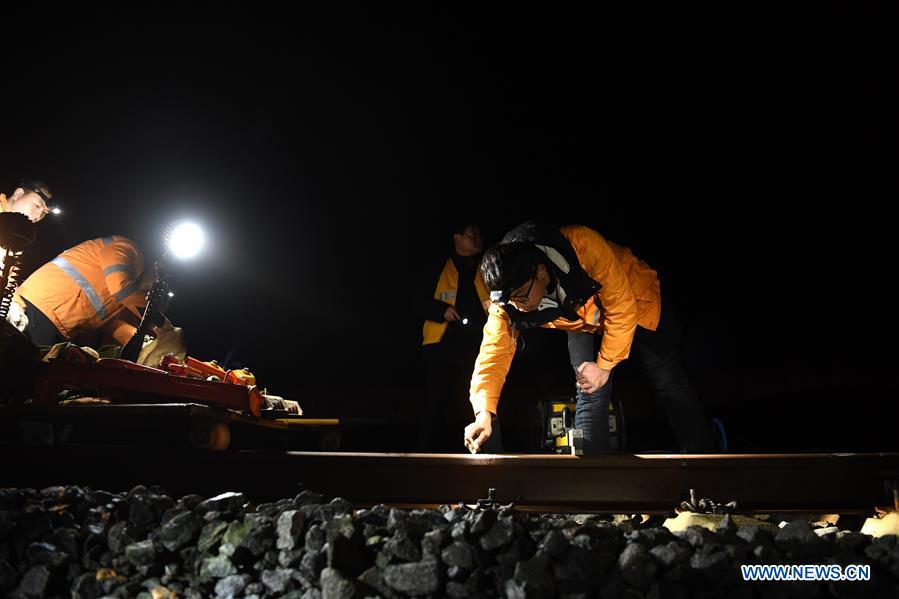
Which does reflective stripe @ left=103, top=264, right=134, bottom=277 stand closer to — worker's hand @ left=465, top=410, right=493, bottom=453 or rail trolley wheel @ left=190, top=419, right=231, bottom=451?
rail trolley wheel @ left=190, top=419, right=231, bottom=451

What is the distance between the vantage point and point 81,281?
381 cm

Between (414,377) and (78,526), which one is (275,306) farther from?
(78,526)

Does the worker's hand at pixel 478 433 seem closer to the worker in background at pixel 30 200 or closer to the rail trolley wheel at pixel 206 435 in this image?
the rail trolley wheel at pixel 206 435

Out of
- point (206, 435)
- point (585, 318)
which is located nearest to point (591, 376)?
point (585, 318)

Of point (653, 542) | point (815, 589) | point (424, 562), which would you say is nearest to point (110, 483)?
point (424, 562)

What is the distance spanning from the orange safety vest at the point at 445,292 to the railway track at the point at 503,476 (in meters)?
1.88

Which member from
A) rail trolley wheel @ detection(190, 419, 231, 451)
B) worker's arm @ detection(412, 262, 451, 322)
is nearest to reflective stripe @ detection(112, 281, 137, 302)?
rail trolley wheel @ detection(190, 419, 231, 451)

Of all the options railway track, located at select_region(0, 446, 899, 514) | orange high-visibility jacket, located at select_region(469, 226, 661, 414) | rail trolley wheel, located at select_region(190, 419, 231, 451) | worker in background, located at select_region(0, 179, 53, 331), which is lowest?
railway track, located at select_region(0, 446, 899, 514)

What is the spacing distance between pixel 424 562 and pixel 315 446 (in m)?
3.14

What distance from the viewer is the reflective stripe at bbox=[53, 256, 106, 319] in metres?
3.79

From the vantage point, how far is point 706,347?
7.62 meters

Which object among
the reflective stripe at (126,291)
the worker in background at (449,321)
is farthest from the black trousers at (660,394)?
the reflective stripe at (126,291)

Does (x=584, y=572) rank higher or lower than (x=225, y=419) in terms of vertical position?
lower

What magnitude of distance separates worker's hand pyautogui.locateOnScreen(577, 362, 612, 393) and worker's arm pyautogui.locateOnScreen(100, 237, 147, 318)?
10.4ft
